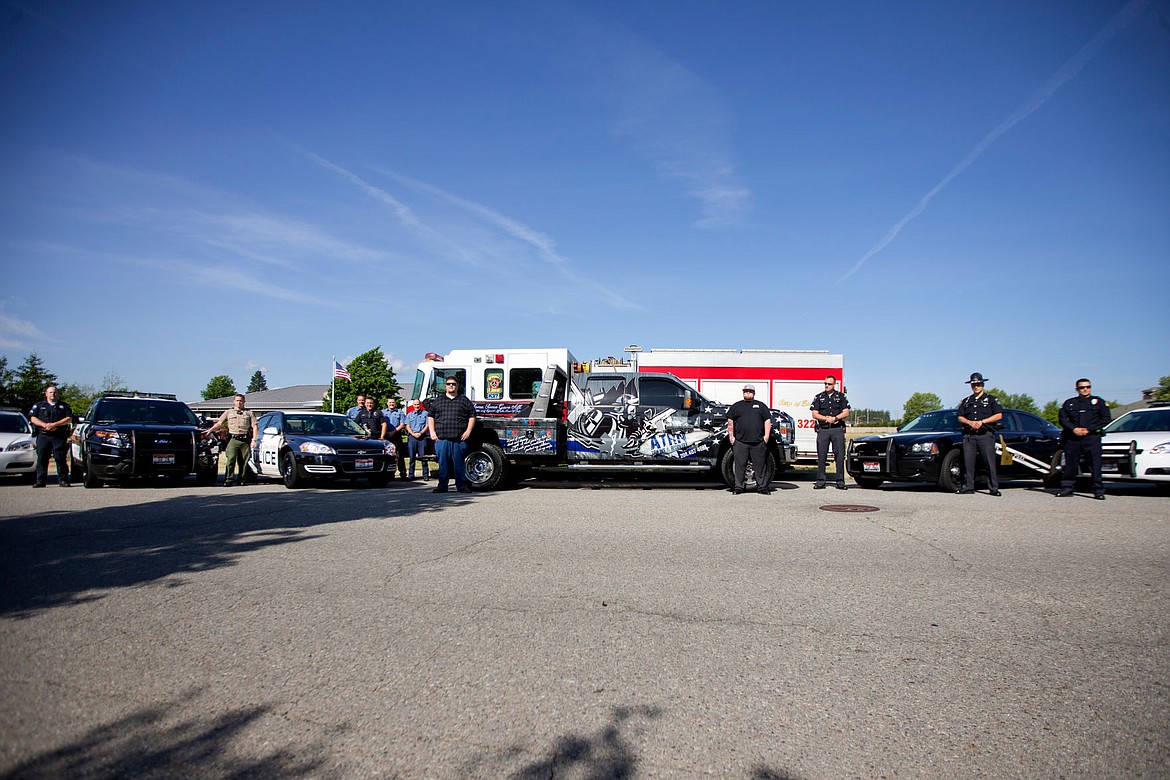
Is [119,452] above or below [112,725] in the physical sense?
above

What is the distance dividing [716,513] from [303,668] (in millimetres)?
6357

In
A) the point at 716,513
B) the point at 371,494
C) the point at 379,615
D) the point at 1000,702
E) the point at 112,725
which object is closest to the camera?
the point at 112,725

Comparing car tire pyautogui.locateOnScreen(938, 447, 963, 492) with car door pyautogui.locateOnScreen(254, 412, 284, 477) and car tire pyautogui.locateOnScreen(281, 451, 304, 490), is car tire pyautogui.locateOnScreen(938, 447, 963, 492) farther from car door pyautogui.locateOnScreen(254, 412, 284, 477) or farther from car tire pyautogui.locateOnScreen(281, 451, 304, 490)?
car door pyautogui.locateOnScreen(254, 412, 284, 477)

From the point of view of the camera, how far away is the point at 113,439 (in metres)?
12.5

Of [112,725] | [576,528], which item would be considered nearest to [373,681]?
[112,725]

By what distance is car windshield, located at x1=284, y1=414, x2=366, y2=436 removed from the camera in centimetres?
1377

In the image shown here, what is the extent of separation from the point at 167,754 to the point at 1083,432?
12808 millimetres

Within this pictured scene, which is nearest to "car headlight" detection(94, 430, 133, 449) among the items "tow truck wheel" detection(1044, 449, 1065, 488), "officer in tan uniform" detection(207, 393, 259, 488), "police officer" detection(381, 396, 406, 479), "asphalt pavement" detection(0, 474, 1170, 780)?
"officer in tan uniform" detection(207, 393, 259, 488)

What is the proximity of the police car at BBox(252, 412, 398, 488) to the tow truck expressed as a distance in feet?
6.14

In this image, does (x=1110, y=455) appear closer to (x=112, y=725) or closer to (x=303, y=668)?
(x=303, y=668)

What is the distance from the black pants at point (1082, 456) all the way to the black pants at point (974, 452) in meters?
1.07

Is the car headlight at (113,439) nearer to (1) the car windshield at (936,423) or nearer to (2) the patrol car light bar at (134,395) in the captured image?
(2) the patrol car light bar at (134,395)

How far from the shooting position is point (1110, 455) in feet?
39.8

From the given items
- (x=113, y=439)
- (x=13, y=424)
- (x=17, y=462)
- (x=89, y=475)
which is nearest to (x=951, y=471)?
(x=113, y=439)
